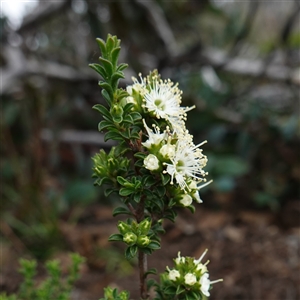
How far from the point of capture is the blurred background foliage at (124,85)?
2.32 m

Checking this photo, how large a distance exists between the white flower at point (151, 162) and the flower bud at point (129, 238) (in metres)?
0.13

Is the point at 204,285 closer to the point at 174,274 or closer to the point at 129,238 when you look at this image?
the point at 174,274

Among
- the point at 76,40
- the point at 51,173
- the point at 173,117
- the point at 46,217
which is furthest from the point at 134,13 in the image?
the point at 173,117

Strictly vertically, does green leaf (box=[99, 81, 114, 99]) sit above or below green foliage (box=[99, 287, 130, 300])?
above

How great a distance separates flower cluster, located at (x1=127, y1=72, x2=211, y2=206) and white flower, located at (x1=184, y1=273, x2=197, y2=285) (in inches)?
5.4

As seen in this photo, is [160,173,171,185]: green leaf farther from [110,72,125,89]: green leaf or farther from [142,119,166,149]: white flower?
[110,72,125,89]: green leaf

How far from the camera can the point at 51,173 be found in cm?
285

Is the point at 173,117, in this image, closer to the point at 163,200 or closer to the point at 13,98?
the point at 163,200

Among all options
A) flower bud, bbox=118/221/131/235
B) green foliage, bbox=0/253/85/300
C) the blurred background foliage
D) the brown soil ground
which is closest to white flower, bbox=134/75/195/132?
flower bud, bbox=118/221/131/235

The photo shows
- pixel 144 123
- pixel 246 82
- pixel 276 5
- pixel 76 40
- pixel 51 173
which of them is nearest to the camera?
pixel 144 123

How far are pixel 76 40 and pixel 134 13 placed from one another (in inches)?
39.6

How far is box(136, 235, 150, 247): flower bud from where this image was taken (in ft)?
2.49

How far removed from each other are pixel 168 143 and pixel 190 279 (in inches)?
10.4

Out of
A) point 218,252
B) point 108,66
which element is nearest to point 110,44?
point 108,66
